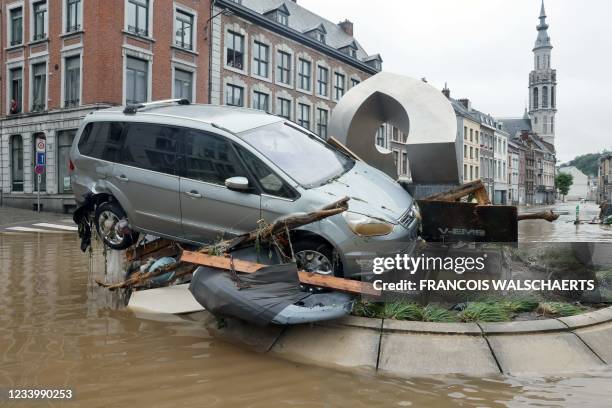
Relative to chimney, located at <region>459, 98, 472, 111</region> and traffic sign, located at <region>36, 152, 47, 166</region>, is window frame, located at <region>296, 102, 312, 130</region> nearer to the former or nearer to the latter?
traffic sign, located at <region>36, 152, 47, 166</region>

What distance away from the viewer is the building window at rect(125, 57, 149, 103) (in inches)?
973

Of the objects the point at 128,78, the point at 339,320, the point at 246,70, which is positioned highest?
the point at 246,70

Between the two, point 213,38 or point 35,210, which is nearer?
point 35,210

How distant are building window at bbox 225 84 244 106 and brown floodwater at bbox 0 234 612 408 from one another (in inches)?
986

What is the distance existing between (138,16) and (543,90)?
4602 inches

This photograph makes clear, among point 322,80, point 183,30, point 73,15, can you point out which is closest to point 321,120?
point 322,80

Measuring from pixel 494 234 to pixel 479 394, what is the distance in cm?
285

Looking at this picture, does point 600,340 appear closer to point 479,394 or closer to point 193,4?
point 479,394

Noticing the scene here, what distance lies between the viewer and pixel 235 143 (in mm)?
5844

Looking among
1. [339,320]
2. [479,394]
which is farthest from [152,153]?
[479,394]

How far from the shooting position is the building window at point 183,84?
27.1 metres

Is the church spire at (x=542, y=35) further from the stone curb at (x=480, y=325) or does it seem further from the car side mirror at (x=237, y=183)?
the car side mirror at (x=237, y=183)

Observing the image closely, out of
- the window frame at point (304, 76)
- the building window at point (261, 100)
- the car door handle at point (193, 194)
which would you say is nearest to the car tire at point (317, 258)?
the car door handle at point (193, 194)

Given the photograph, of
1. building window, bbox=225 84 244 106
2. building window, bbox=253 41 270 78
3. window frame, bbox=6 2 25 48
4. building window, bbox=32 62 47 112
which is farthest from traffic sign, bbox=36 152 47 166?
building window, bbox=253 41 270 78
